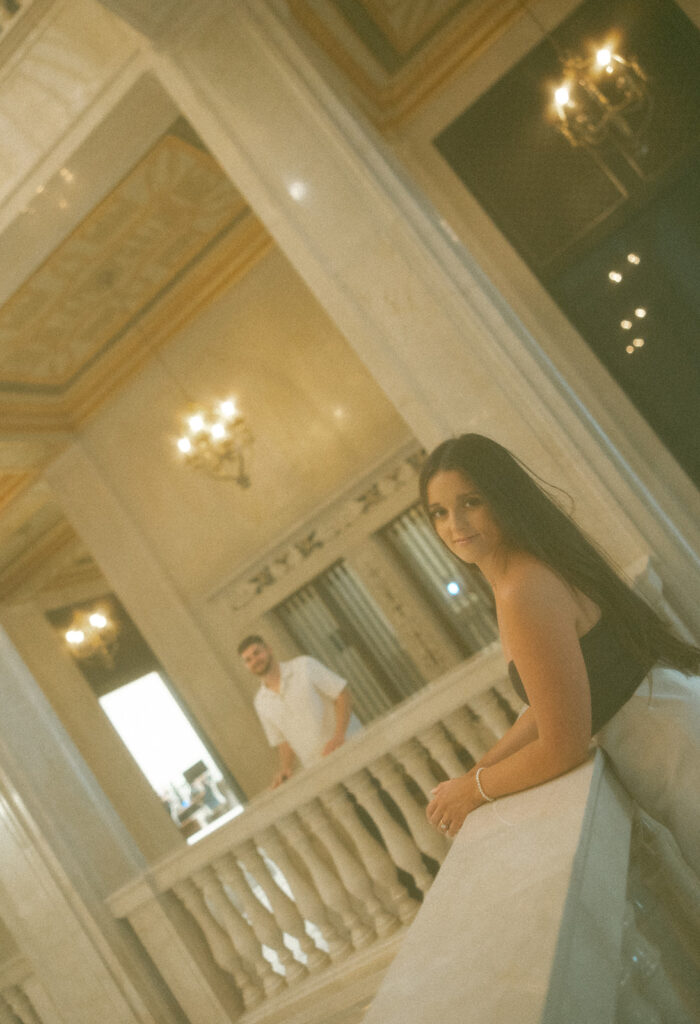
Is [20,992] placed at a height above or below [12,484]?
below

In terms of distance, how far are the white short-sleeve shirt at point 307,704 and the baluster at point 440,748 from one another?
1.28 m

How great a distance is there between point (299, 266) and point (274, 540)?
448 cm

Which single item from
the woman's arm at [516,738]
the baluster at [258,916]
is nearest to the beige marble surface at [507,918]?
the woman's arm at [516,738]

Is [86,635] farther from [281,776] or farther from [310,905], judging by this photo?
[310,905]

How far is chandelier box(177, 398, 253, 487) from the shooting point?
25.3 feet

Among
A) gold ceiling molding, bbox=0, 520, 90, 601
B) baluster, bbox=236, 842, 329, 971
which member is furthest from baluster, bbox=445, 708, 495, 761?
gold ceiling molding, bbox=0, 520, 90, 601

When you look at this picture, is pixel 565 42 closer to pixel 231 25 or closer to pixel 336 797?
pixel 231 25

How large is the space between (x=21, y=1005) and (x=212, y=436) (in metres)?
4.87

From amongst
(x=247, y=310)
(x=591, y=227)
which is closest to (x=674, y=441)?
(x=591, y=227)

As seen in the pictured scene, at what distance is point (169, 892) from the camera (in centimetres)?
392

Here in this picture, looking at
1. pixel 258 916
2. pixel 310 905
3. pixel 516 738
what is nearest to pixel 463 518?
pixel 516 738

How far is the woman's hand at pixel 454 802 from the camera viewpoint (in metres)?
1.83

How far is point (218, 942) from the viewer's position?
3.80 meters

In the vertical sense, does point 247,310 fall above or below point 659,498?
above
